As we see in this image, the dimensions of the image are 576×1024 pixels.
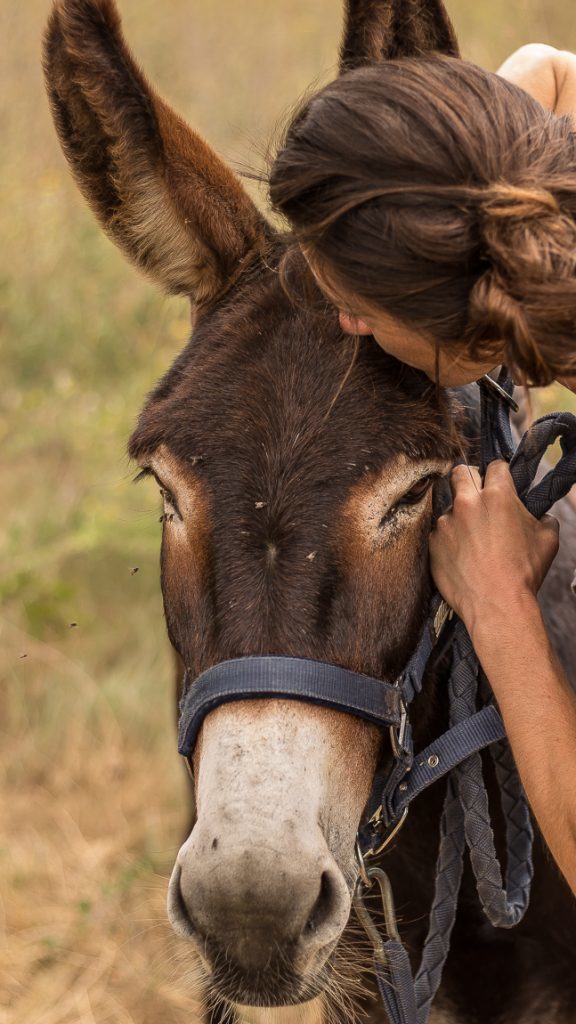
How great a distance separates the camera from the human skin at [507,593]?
176cm

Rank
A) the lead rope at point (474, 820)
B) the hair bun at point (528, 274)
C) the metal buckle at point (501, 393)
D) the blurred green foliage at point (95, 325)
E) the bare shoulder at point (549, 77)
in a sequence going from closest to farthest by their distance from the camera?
1. the hair bun at point (528, 274)
2. the lead rope at point (474, 820)
3. the metal buckle at point (501, 393)
4. the bare shoulder at point (549, 77)
5. the blurred green foliage at point (95, 325)

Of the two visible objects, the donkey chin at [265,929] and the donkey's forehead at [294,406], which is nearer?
the donkey chin at [265,929]

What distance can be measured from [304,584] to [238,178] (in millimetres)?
1005

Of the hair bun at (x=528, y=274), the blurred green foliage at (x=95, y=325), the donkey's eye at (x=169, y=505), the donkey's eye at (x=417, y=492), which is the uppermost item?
the hair bun at (x=528, y=274)

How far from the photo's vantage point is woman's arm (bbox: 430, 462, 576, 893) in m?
1.78

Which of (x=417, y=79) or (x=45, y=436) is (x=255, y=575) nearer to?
(x=417, y=79)

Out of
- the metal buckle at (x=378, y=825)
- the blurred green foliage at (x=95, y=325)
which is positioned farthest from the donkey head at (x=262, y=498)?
the blurred green foliage at (x=95, y=325)

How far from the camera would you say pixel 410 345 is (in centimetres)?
175

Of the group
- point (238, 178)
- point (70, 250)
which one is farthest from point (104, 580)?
point (238, 178)

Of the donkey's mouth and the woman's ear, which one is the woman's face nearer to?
the woman's ear

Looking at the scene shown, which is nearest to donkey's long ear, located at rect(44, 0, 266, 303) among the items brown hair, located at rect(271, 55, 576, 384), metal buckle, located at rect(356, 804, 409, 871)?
brown hair, located at rect(271, 55, 576, 384)

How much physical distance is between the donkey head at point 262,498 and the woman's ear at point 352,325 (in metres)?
0.04

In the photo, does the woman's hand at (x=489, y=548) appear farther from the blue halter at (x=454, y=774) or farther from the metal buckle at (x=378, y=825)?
the metal buckle at (x=378, y=825)

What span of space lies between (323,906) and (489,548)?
0.69m
